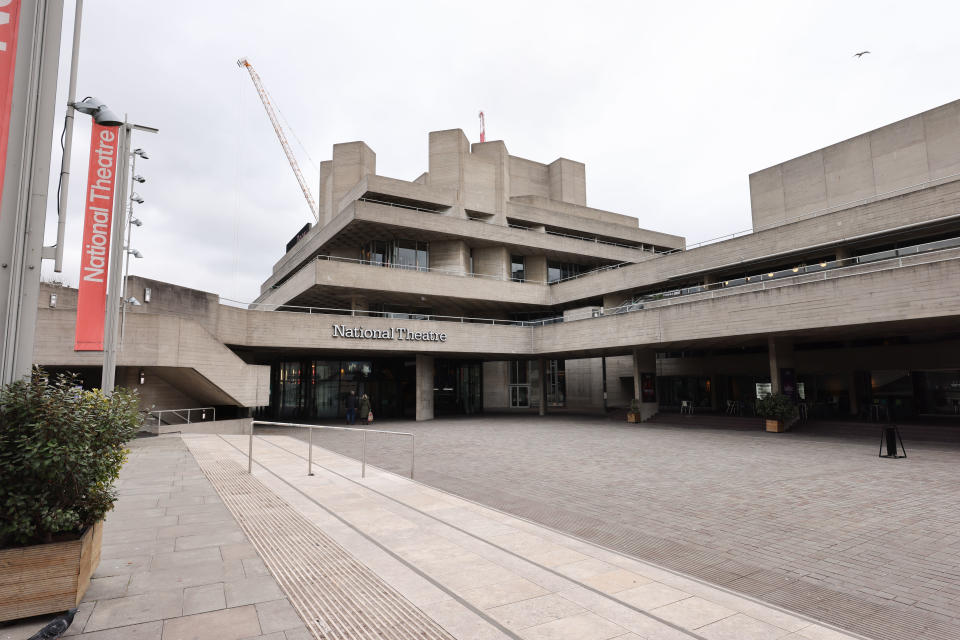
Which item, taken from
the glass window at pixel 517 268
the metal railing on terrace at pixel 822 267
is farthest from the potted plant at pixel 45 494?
the glass window at pixel 517 268

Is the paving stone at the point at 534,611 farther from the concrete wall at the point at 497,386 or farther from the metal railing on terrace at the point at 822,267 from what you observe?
the concrete wall at the point at 497,386

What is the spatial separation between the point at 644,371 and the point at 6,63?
29678 mm

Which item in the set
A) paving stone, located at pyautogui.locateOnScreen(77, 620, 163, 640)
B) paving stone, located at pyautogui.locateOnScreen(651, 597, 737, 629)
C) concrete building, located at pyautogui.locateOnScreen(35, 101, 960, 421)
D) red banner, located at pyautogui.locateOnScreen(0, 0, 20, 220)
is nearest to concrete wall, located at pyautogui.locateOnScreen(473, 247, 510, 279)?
concrete building, located at pyautogui.locateOnScreen(35, 101, 960, 421)

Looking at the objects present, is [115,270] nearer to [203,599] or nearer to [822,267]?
[203,599]

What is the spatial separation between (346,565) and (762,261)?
27.8 m

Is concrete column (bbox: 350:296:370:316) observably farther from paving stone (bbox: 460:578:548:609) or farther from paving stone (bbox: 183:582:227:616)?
paving stone (bbox: 460:578:548:609)

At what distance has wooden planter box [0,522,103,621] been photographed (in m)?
4.04

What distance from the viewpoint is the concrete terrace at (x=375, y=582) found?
4.16 m

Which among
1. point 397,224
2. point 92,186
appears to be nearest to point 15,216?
point 92,186

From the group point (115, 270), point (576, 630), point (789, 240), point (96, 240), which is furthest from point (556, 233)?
point (576, 630)

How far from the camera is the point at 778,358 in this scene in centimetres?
2359

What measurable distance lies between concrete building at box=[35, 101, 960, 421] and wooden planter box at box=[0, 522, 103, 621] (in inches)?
592

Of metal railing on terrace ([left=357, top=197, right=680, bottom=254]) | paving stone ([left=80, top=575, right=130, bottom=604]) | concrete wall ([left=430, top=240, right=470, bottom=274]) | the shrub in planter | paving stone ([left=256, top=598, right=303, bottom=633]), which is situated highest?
metal railing on terrace ([left=357, top=197, right=680, bottom=254])

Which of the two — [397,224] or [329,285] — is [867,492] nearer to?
[329,285]
